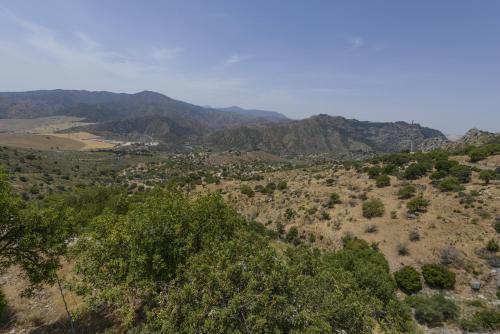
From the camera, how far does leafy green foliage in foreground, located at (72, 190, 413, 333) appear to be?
28.2 ft

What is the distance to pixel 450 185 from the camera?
40438 mm

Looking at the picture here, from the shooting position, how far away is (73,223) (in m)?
14.6


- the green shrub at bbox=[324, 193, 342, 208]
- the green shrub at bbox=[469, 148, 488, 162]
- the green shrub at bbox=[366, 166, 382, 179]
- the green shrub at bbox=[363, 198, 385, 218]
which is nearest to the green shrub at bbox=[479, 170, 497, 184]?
the green shrub at bbox=[469, 148, 488, 162]

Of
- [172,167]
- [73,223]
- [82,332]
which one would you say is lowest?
[172,167]

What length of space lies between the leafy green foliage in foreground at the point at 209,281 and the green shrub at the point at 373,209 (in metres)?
24.4

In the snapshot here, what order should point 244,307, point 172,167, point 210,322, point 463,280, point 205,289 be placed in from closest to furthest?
point 210,322
point 244,307
point 205,289
point 463,280
point 172,167

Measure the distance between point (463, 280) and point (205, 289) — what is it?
2696cm

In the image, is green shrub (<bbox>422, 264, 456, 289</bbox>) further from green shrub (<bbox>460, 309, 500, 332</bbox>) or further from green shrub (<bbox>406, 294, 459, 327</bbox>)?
green shrub (<bbox>460, 309, 500, 332</bbox>)

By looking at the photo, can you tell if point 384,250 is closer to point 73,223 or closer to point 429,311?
point 429,311

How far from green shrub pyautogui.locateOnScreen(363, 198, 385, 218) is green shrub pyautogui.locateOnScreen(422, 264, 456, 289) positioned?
12137 millimetres

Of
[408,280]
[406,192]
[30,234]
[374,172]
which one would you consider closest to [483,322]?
[408,280]

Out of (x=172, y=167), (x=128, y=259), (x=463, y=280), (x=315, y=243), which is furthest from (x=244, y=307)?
(x=172, y=167)

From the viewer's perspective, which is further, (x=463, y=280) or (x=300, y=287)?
(x=463, y=280)

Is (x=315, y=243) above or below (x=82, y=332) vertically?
below
